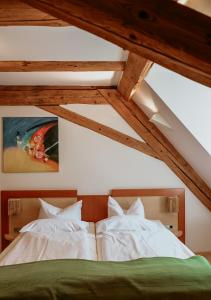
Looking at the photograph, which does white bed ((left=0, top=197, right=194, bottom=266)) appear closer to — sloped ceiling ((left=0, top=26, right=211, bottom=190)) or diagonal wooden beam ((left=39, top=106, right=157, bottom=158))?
diagonal wooden beam ((left=39, top=106, right=157, bottom=158))

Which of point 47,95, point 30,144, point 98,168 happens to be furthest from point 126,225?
point 47,95

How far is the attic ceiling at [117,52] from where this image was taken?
1.21m

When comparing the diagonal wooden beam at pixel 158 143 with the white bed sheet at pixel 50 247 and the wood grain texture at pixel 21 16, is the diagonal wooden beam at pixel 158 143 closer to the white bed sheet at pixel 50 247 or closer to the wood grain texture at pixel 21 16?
the white bed sheet at pixel 50 247

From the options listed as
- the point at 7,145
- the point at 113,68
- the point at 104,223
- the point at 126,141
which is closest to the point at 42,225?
the point at 104,223

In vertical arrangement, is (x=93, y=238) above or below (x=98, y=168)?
below

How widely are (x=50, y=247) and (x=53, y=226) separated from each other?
61 cm

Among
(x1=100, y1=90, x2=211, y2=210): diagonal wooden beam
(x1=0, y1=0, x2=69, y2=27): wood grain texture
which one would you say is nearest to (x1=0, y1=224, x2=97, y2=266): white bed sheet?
(x1=100, y1=90, x2=211, y2=210): diagonal wooden beam

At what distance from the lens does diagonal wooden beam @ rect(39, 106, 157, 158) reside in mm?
4449

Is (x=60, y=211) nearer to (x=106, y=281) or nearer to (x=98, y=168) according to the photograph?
(x=98, y=168)

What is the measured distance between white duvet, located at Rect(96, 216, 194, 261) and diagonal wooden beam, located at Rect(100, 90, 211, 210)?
772 mm

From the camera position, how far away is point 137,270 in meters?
2.38

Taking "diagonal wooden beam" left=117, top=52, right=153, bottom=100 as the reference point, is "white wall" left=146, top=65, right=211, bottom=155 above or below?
below

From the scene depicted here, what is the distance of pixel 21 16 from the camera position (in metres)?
2.02

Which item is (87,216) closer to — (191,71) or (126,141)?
(126,141)
